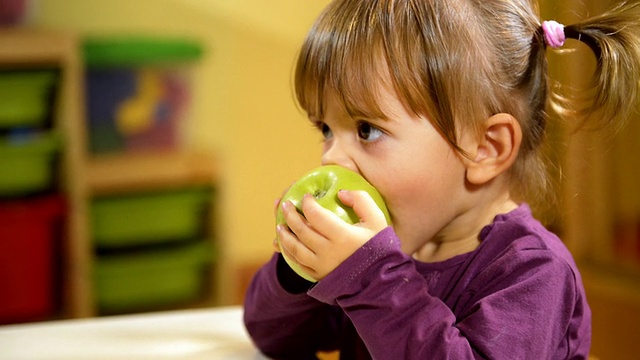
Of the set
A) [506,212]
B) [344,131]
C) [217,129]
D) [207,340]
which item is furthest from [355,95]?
[217,129]

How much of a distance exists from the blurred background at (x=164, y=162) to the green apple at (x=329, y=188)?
3.31 feet

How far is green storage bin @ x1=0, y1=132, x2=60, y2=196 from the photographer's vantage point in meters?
1.76

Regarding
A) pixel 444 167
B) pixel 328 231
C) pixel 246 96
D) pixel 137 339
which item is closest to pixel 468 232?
pixel 444 167

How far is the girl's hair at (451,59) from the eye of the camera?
72 centimetres

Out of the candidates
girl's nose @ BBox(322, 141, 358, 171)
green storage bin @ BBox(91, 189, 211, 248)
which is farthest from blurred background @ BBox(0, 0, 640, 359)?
girl's nose @ BBox(322, 141, 358, 171)

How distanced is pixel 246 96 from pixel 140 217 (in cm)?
64

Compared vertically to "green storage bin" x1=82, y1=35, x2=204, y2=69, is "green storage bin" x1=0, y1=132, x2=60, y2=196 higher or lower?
lower

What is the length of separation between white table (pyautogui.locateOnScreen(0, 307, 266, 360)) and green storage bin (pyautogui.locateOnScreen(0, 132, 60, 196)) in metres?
0.87

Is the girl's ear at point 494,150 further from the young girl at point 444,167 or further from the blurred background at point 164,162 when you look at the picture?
the blurred background at point 164,162

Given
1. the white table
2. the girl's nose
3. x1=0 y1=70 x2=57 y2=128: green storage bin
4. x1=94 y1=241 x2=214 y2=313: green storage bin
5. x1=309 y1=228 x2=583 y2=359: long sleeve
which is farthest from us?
x1=94 y1=241 x2=214 y2=313: green storage bin

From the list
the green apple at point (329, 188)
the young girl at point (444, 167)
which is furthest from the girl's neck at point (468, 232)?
the green apple at point (329, 188)

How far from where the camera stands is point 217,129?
245 cm

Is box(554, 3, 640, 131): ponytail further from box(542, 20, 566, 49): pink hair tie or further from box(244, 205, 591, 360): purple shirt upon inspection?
box(244, 205, 591, 360): purple shirt

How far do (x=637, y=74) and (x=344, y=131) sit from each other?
11.0 inches
